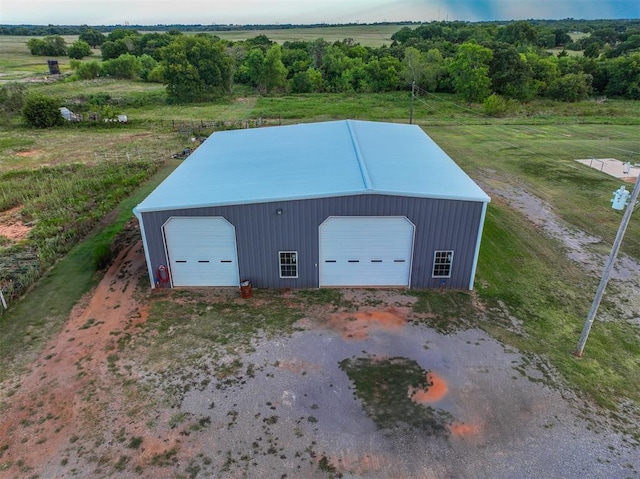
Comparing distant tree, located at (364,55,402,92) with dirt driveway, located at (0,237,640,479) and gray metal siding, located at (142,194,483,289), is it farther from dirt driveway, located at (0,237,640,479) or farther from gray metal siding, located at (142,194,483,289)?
dirt driveway, located at (0,237,640,479)

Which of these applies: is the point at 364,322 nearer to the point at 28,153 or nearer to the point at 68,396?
the point at 68,396

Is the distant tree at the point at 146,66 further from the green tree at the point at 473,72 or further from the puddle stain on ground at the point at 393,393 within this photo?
the puddle stain on ground at the point at 393,393

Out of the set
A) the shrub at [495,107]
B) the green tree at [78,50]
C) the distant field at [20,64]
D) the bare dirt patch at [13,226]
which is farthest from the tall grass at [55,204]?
the green tree at [78,50]

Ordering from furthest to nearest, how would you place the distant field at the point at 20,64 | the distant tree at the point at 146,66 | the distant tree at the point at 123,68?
the distant field at the point at 20,64, the distant tree at the point at 123,68, the distant tree at the point at 146,66

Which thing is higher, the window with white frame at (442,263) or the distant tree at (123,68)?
the distant tree at (123,68)

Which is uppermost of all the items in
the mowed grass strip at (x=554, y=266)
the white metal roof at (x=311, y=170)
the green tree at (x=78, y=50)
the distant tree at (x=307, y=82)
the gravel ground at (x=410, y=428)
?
the green tree at (x=78, y=50)

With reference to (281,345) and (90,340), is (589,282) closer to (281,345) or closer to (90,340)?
(281,345)

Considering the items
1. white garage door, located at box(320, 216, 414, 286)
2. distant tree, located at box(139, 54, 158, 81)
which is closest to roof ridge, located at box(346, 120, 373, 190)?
white garage door, located at box(320, 216, 414, 286)
